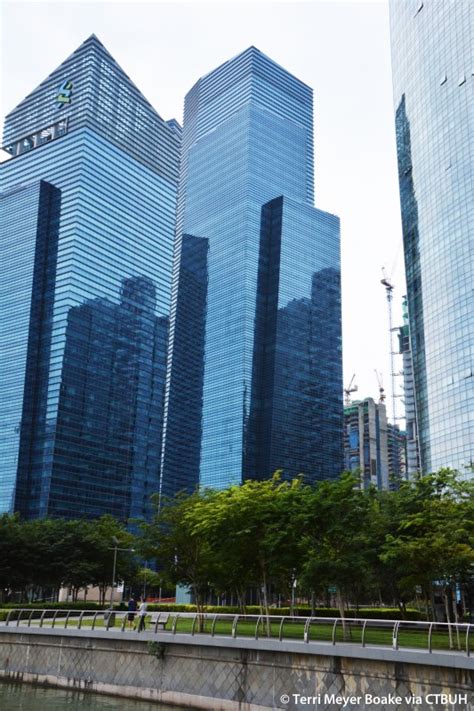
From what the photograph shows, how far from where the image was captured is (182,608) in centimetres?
7075

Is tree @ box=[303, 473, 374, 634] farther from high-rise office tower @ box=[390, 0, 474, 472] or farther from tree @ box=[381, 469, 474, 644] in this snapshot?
high-rise office tower @ box=[390, 0, 474, 472]

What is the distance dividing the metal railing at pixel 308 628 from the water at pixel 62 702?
3.45m

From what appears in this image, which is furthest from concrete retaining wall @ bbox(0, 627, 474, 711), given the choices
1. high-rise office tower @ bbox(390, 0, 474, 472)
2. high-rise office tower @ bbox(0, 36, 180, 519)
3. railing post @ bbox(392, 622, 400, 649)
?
high-rise office tower @ bbox(0, 36, 180, 519)

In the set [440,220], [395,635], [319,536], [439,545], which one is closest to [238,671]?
[395,635]

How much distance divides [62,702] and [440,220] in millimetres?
102429

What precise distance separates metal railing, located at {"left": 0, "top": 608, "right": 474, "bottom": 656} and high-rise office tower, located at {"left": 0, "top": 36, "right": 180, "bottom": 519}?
12740 centimetres

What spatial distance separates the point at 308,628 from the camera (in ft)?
104

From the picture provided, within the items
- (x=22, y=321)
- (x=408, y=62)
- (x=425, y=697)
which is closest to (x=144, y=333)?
(x=22, y=321)

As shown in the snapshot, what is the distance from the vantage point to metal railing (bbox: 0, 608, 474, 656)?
89.7 ft

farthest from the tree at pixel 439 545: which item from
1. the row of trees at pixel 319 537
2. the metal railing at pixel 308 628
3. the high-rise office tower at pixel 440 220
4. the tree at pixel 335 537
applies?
the high-rise office tower at pixel 440 220

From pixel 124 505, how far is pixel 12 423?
34.9m

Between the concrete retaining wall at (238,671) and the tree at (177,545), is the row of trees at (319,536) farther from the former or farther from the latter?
the concrete retaining wall at (238,671)

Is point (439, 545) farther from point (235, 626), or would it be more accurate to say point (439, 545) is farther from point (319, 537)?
point (235, 626)

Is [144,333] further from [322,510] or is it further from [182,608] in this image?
[322,510]
